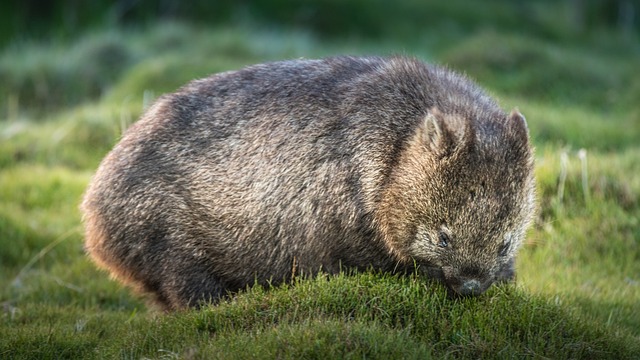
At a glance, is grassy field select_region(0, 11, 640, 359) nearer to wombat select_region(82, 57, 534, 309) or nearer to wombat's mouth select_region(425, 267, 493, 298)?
wombat's mouth select_region(425, 267, 493, 298)

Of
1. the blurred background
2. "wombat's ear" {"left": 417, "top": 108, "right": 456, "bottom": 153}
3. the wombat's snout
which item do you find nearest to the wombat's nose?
the wombat's snout

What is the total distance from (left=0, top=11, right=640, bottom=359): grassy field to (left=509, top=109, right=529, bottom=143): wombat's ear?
857 mm

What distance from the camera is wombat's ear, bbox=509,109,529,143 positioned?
512 cm

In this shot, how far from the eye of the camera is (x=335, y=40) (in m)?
17.6

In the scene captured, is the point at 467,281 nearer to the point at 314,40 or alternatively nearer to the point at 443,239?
the point at 443,239

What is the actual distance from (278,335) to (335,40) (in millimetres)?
13442

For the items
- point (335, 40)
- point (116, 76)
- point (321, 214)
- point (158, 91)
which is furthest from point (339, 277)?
point (335, 40)

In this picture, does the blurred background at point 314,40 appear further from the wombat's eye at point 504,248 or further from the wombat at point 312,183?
the wombat's eye at point 504,248

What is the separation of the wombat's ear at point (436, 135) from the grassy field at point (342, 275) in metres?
0.76

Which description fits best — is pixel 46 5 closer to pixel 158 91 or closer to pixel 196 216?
pixel 158 91

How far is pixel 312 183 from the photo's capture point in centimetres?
545

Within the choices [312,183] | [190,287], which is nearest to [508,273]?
[312,183]

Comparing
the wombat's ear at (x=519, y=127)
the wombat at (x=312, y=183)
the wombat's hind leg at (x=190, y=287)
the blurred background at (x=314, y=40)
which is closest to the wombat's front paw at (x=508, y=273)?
the wombat at (x=312, y=183)

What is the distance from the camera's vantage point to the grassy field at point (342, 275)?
16.1 feet
